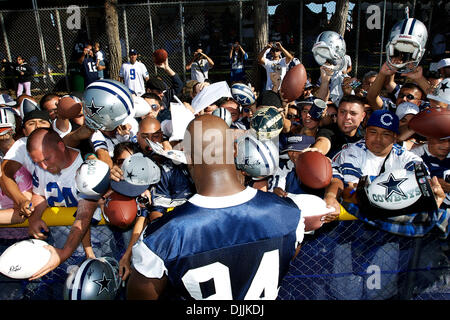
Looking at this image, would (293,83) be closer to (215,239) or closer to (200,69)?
(215,239)

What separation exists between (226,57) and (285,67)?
8.21 meters

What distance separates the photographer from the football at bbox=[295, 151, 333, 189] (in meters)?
2.63

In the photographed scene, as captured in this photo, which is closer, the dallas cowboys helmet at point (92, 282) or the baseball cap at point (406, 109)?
the dallas cowboys helmet at point (92, 282)

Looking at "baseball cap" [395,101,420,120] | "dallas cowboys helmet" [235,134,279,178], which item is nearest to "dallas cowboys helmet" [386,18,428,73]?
"baseball cap" [395,101,420,120]

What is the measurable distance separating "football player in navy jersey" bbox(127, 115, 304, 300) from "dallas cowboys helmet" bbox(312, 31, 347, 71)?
2946mm

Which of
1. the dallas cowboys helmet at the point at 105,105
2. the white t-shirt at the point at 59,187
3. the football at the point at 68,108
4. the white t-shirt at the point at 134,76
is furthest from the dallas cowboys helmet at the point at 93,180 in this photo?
the white t-shirt at the point at 134,76

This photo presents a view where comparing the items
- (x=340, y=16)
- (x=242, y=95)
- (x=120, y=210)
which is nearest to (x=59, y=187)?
(x=120, y=210)

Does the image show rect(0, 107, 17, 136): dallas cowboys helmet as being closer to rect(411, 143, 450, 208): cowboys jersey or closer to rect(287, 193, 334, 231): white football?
rect(287, 193, 334, 231): white football

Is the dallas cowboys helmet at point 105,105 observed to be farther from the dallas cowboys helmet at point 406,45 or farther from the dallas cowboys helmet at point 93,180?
the dallas cowboys helmet at point 406,45

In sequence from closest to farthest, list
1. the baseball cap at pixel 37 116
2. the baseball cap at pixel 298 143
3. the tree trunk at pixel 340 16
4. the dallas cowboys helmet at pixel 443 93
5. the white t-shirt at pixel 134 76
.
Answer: the baseball cap at pixel 298 143, the dallas cowboys helmet at pixel 443 93, the baseball cap at pixel 37 116, the white t-shirt at pixel 134 76, the tree trunk at pixel 340 16

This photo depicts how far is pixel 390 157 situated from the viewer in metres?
3.38

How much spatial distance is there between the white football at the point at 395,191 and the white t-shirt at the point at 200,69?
8190 mm

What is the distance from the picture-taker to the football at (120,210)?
102 inches

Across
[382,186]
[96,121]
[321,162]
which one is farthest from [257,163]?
[96,121]
